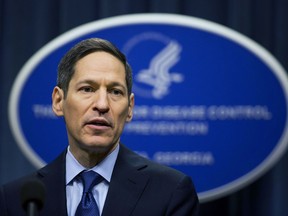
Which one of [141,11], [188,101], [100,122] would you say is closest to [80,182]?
[100,122]

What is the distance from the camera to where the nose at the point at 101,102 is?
1.13 metres

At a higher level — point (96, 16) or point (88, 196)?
point (96, 16)

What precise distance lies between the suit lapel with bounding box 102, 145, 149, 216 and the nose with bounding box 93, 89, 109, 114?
0.13m

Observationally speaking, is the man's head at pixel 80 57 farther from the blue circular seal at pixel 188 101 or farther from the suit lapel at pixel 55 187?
the blue circular seal at pixel 188 101

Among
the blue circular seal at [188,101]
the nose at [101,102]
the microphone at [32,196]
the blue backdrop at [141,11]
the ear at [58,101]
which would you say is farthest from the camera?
the blue backdrop at [141,11]

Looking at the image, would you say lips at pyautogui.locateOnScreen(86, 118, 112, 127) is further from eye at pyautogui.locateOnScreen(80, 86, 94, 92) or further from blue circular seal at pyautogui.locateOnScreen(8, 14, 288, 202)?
blue circular seal at pyautogui.locateOnScreen(8, 14, 288, 202)

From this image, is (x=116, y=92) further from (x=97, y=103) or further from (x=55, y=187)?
(x=55, y=187)

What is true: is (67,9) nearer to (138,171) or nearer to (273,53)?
(273,53)

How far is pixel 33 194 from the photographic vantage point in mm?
896

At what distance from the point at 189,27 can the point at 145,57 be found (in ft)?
0.48

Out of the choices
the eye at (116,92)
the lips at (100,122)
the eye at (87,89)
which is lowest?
the lips at (100,122)

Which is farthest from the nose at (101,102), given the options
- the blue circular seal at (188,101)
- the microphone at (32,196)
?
the blue circular seal at (188,101)

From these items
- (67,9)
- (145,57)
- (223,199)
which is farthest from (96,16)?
(223,199)

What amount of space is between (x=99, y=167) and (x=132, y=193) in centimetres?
8
